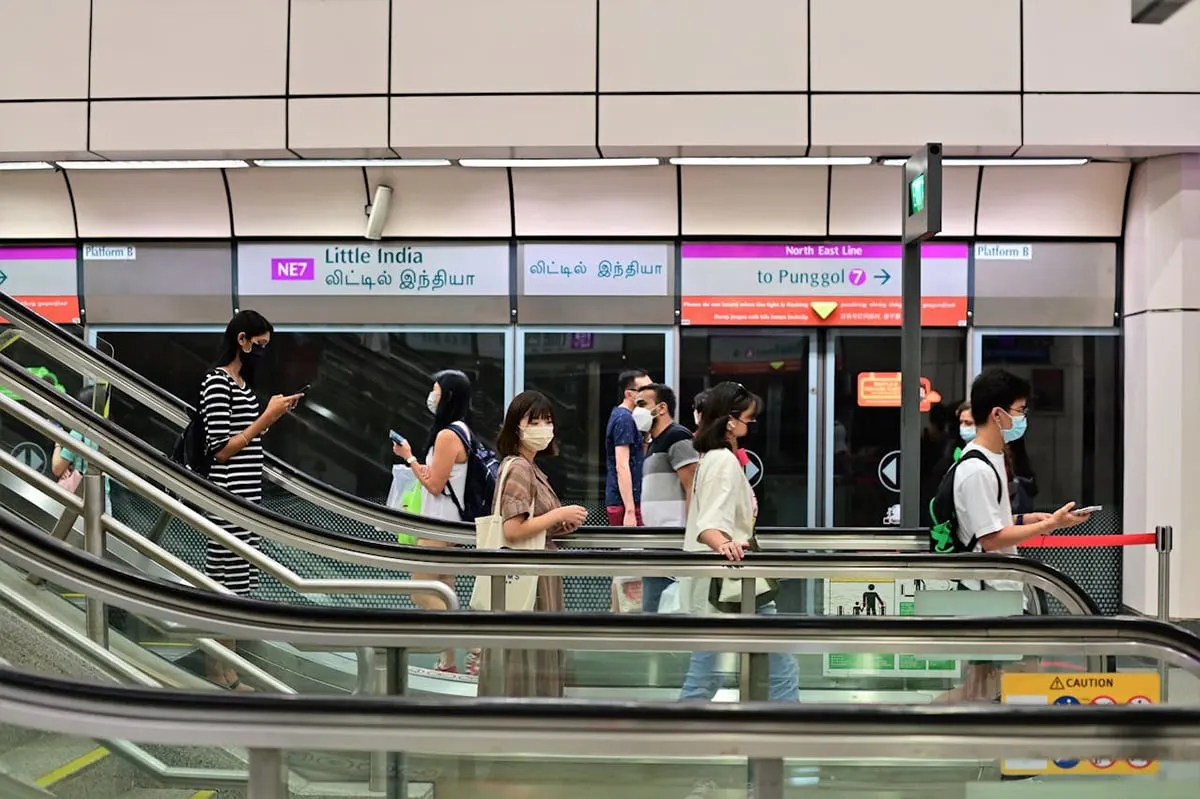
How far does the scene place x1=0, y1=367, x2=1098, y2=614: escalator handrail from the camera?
4133 millimetres

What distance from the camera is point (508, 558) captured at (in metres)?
4.18

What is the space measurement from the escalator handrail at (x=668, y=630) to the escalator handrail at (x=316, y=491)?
6.78 feet

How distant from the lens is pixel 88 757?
92.6 inches

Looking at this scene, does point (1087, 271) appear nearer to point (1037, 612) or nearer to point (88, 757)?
point (1037, 612)

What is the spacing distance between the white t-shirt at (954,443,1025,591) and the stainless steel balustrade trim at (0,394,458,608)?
6.23 feet

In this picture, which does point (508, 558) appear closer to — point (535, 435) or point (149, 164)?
point (535, 435)

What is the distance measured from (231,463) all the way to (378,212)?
12.9 feet

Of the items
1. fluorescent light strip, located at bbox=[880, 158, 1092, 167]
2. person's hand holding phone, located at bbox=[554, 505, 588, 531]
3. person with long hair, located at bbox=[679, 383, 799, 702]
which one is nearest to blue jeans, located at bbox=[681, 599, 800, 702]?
person with long hair, located at bbox=[679, 383, 799, 702]

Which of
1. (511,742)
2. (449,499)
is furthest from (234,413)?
(511,742)

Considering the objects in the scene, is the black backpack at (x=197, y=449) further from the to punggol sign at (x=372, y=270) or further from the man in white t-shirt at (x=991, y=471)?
the to punggol sign at (x=372, y=270)

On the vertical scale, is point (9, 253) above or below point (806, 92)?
below

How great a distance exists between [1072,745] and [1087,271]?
698cm

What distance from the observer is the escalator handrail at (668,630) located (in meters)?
3.04

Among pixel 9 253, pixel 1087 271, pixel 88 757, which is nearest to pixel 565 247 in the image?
pixel 1087 271
